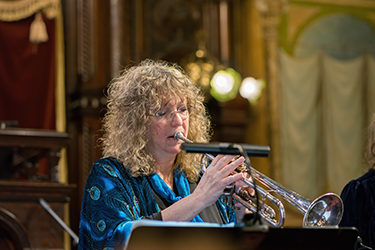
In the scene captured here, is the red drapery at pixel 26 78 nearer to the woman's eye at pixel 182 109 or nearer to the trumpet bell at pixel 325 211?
the woman's eye at pixel 182 109

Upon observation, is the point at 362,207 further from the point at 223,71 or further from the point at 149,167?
the point at 223,71

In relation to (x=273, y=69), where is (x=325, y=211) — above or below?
below

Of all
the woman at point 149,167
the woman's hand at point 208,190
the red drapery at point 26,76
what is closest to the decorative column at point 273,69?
the red drapery at point 26,76

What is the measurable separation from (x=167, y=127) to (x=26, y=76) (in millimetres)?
4489

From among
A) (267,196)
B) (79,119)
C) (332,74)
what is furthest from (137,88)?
(332,74)

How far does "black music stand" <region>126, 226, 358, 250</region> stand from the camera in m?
1.91

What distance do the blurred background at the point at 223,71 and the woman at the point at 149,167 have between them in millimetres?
2486

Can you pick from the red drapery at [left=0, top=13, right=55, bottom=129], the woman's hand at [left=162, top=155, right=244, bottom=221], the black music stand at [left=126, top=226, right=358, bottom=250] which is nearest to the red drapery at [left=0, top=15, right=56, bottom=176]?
the red drapery at [left=0, top=13, right=55, bottom=129]

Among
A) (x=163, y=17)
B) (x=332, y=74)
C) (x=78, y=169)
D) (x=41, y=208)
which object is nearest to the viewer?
(x=41, y=208)

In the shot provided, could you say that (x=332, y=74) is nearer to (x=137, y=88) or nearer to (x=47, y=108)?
(x=47, y=108)

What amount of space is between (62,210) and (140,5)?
350cm

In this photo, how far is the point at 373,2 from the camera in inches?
358

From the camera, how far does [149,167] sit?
2754 millimetres

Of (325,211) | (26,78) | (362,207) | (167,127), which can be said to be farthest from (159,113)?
(26,78)
